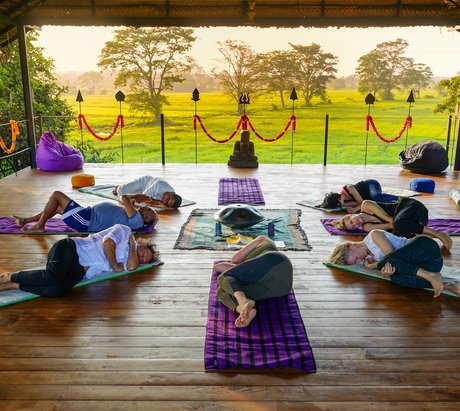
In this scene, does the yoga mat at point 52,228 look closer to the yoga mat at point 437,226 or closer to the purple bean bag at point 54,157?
the yoga mat at point 437,226

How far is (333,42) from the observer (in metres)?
17.5

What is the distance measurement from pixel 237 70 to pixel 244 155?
25.8 ft

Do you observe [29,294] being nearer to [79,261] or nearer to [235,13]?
[79,261]

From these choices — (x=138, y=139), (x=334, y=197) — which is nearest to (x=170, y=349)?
(x=334, y=197)

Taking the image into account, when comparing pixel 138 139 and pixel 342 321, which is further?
pixel 138 139

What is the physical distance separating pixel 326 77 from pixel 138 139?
23.3 ft

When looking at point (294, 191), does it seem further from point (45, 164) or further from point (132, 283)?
point (45, 164)

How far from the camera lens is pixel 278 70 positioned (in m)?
17.2

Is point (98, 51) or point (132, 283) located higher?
point (98, 51)

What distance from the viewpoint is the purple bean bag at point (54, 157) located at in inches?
360

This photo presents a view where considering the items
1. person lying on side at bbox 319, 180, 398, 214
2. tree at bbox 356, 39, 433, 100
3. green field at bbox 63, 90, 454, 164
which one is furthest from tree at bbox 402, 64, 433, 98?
person lying on side at bbox 319, 180, 398, 214

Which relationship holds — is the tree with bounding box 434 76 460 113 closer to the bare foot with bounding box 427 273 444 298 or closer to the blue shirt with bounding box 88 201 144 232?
the bare foot with bounding box 427 273 444 298

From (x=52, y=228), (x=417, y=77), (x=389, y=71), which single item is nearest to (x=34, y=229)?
(x=52, y=228)

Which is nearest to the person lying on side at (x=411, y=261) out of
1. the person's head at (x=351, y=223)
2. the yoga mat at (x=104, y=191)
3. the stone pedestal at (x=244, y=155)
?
the person's head at (x=351, y=223)
